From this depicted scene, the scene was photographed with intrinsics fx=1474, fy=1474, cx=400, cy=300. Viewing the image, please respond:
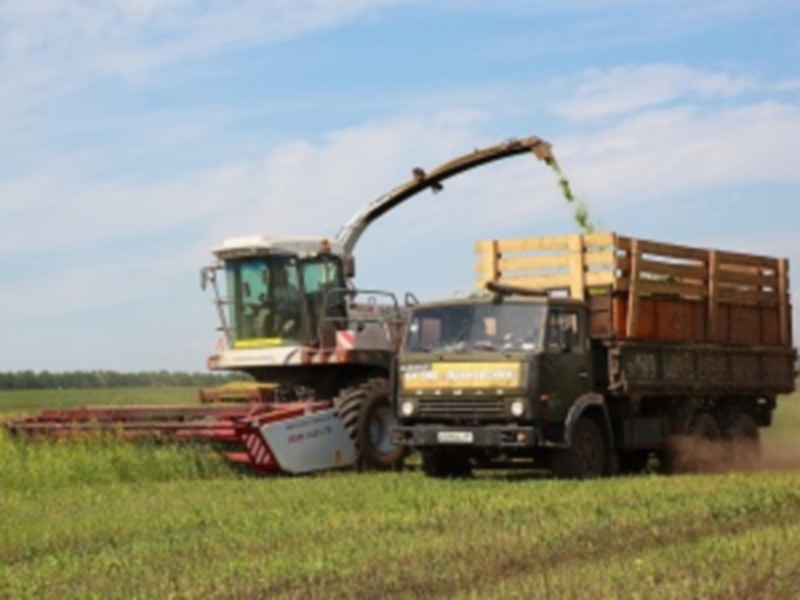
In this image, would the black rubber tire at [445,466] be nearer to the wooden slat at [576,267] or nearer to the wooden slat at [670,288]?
the wooden slat at [576,267]

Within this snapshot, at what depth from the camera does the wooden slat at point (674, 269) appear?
19703 millimetres

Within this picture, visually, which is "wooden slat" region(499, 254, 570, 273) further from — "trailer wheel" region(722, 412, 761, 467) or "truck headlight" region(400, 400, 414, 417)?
"trailer wheel" region(722, 412, 761, 467)

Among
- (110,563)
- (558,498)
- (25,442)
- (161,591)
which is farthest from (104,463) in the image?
(161,591)

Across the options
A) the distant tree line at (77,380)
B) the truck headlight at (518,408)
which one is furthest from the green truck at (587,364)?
the distant tree line at (77,380)

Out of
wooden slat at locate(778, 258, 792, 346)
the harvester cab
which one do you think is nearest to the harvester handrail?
the harvester cab

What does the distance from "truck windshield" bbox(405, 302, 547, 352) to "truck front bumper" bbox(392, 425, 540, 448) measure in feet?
3.19

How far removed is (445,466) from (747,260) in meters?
6.27

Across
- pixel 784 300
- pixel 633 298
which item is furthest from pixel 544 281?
pixel 784 300

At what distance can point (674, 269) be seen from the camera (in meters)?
20.5

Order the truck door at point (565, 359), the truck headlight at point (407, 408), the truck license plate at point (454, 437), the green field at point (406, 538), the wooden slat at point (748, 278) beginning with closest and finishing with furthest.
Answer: the green field at point (406, 538), the truck license plate at point (454, 437), the truck door at point (565, 359), the truck headlight at point (407, 408), the wooden slat at point (748, 278)

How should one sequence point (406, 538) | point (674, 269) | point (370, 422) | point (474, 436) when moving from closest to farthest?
point (406, 538), point (474, 436), point (674, 269), point (370, 422)

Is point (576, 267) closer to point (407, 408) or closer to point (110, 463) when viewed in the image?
point (407, 408)

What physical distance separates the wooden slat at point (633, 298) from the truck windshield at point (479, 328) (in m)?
1.71

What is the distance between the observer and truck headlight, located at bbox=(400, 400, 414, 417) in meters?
18.2
